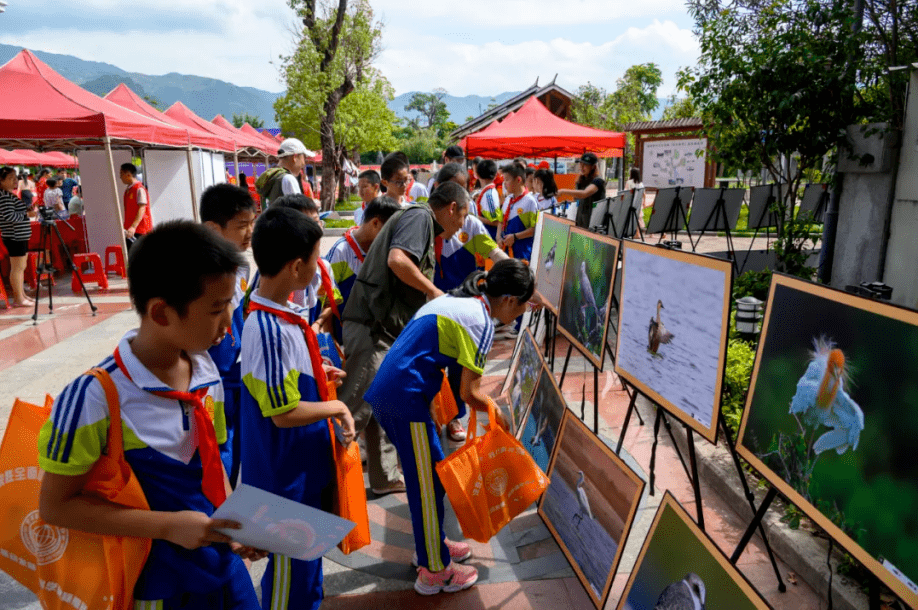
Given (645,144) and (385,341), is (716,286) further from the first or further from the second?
(645,144)

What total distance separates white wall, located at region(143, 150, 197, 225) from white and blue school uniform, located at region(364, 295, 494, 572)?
13.6 m

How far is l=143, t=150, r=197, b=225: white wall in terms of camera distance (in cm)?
1456

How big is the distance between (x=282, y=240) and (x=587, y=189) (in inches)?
275

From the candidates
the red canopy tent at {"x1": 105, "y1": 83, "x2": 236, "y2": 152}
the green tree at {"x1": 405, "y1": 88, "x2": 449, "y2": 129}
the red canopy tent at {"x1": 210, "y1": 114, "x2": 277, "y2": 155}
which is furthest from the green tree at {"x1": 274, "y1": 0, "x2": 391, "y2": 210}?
the green tree at {"x1": 405, "y1": 88, "x2": 449, "y2": 129}

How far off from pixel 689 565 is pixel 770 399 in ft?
2.05

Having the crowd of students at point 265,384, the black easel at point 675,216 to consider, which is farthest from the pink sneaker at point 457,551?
the black easel at point 675,216

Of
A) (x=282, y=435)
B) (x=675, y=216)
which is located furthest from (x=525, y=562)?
(x=675, y=216)

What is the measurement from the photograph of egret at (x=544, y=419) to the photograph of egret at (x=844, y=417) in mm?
1163

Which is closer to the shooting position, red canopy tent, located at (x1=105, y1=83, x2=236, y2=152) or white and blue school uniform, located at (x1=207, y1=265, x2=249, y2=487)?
white and blue school uniform, located at (x1=207, y1=265, x2=249, y2=487)

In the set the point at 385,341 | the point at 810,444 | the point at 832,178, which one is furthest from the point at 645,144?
the point at 810,444

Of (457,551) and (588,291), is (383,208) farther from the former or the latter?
(457,551)

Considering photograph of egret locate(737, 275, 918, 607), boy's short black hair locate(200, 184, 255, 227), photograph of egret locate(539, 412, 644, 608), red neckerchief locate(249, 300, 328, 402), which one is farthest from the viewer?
boy's short black hair locate(200, 184, 255, 227)

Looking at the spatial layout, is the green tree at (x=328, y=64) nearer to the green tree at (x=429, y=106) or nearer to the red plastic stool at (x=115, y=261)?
the red plastic stool at (x=115, y=261)

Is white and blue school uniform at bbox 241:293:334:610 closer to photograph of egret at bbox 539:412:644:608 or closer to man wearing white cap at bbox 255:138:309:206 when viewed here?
photograph of egret at bbox 539:412:644:608
